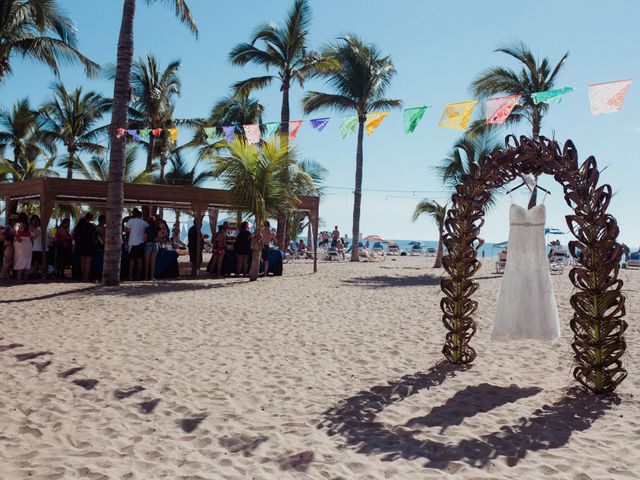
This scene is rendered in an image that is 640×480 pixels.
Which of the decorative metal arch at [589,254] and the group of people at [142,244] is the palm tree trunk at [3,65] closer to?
the group of people at [142,244]

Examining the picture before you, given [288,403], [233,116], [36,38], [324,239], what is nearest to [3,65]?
[36,38]

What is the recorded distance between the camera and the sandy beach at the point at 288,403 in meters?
3.40

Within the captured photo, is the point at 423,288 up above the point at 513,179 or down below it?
below

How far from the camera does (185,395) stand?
4.68 m

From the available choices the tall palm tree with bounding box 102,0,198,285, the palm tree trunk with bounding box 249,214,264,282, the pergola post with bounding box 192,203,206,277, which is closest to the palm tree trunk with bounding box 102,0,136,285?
the tall palm tree with bounding box 102,0,198,285

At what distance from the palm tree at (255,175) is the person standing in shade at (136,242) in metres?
2.21

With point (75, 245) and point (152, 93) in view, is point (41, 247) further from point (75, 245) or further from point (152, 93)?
point (152, 93)

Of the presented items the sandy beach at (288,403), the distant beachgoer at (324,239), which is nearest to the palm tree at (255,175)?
the sandy beach at (288,403)

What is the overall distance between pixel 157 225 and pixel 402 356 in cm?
820

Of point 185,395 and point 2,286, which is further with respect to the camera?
point 2,286

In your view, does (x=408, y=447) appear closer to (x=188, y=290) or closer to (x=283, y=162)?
(x=188, y=290)

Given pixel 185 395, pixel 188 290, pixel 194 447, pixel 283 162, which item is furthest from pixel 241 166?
pixel 194 447

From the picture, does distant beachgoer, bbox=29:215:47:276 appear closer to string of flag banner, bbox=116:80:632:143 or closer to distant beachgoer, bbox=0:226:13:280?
distant beachgoer, bbox=0:226:13:280

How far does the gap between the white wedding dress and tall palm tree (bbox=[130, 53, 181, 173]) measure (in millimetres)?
20896
